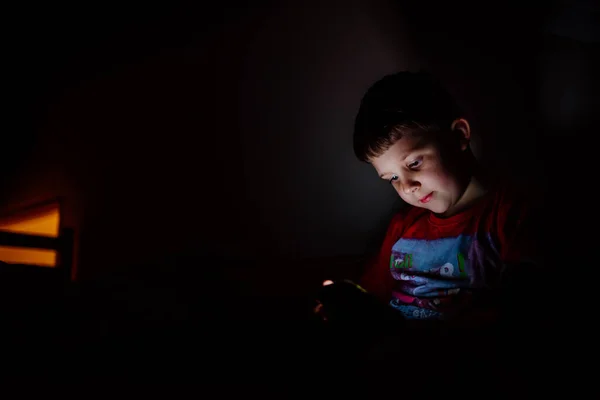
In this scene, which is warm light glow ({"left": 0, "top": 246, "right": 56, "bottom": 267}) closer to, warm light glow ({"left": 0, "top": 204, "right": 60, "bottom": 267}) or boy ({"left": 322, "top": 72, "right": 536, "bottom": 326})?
warm light glow ({"left": 0, "top": 204, "right": 60, "bottom": 267})

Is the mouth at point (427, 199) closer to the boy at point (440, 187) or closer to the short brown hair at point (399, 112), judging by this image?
the boy at point (440, 187)

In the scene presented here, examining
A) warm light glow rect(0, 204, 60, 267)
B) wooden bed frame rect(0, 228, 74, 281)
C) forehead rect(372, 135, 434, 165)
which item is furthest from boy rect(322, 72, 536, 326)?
warm light glow rect(0, 204, 60, 267)

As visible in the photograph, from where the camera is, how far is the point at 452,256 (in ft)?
3.11

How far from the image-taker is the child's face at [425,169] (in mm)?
905

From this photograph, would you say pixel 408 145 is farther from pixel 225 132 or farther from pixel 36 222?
pixel 36 222

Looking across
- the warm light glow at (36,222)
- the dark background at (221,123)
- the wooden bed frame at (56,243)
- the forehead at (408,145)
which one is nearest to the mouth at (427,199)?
the forehead at (408,145)

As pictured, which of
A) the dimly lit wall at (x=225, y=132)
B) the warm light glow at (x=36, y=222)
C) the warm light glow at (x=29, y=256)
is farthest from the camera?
the warm light glow at (x=29, y=256)

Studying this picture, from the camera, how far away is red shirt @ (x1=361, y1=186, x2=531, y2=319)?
855mm

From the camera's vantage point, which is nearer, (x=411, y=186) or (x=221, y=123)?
(x=411, y=186)

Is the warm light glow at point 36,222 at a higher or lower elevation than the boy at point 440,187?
lower

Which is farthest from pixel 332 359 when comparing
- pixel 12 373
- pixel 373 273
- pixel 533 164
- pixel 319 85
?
pixel 319 85

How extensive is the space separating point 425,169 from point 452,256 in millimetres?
199

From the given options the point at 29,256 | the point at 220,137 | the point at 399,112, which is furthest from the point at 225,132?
the point at 29,256

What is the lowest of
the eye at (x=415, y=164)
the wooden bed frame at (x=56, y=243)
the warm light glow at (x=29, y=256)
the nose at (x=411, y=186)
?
the warm light glow at (x=29, y=256)
